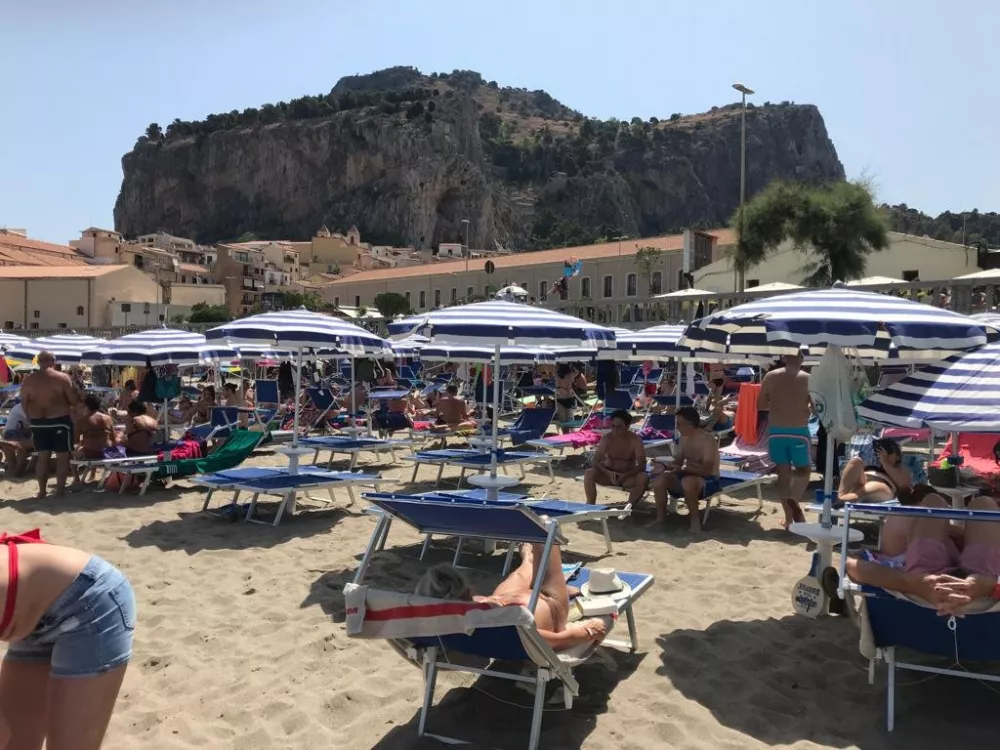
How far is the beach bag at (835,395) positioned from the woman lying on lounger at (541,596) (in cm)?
189

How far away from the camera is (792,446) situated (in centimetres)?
599

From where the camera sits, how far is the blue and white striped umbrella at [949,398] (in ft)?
11.0

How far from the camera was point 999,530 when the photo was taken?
3.30 m

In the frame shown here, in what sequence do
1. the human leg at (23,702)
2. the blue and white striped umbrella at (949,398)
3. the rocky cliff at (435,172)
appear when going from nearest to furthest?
the human leg at (23,702), the blue and white striped umbrella at (949,398), the rocky cliff at (435,172)

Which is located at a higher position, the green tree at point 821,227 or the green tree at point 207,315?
the green tree at point 821,227

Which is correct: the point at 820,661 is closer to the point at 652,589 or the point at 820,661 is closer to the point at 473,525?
the point at 652,589

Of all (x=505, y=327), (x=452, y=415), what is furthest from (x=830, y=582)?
(x=452, y=415)

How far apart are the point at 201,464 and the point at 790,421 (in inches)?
204

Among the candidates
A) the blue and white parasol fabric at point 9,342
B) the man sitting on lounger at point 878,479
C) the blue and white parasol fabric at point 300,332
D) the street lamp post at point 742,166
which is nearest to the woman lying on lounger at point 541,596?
the man sitting on lounger at point 878,479

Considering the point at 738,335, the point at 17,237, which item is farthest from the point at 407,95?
the point at 738,335

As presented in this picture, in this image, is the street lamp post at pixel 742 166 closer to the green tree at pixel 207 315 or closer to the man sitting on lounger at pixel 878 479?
the man sitting on lounger at pixel 878 479

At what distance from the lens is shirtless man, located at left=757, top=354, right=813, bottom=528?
235 inches

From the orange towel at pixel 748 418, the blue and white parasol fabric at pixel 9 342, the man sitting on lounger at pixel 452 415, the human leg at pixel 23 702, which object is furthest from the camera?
the blue and white parasol fabric at pixel 9 342

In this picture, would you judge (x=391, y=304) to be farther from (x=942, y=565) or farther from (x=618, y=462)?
(x=942, y=565)
